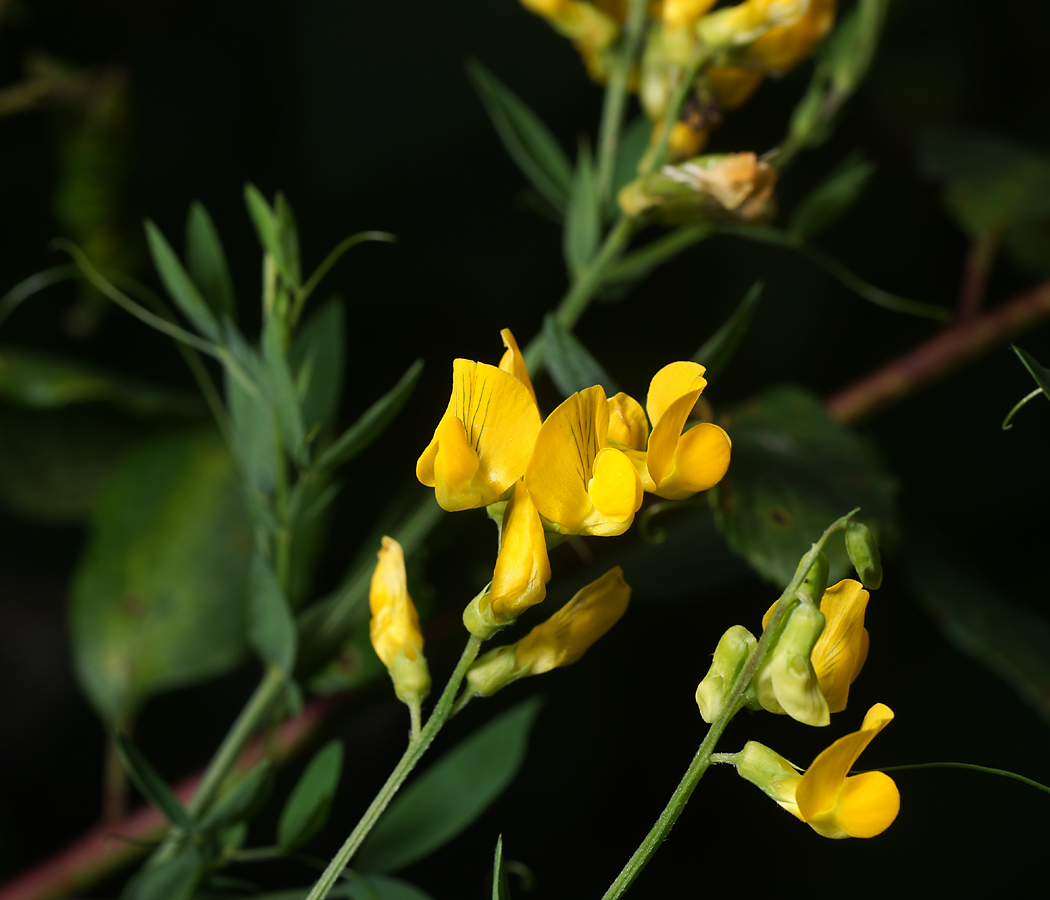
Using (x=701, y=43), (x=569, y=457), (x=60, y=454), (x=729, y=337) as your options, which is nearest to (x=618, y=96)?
(x=701, y=43)

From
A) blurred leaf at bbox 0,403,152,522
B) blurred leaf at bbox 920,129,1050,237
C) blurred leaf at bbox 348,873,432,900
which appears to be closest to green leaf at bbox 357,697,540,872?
blurred leaf at bbox 348,873,432,900

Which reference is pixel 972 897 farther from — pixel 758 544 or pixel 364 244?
pixel 364 244

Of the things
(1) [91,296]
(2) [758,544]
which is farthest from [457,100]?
(2) [758,544]

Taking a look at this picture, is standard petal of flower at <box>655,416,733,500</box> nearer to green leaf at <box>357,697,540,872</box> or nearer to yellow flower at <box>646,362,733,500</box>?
yellow flower at <box>646,362,733,500</box>

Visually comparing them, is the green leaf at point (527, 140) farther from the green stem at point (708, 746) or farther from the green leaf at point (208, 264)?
the green stem at point (708, 746)

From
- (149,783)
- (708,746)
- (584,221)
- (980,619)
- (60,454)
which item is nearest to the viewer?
(708,746)

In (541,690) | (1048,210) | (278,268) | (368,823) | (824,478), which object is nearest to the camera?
(368,823)

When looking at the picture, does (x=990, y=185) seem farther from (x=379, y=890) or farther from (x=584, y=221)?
(x=379, y=890)
